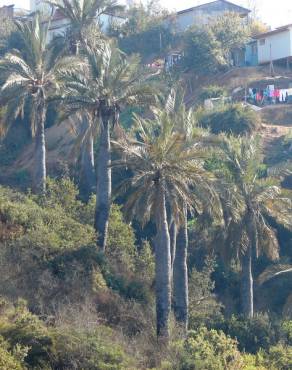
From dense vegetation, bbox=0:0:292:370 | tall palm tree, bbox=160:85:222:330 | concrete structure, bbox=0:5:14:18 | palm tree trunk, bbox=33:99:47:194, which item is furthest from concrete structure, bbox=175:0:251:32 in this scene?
tall palm tree, bbox=160:85:222:330

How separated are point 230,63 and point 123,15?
37.9 feet

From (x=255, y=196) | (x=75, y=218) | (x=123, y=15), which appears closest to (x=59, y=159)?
(x=75, y=218)

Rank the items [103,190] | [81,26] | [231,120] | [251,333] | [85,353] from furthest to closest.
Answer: [231,120]
[81,26]
[103,190]
[251,333]
[85,353]

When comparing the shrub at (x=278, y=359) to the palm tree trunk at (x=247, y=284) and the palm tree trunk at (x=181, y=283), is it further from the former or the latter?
the palm tree trunk at (x=247, y=284)

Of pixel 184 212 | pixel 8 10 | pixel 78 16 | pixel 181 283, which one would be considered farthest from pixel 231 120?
pixel 8 10

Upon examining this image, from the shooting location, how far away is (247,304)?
102 ft

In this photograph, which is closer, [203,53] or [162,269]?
[162,269]

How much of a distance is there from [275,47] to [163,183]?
3864 centimetres

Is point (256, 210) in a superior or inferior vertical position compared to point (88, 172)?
inferior

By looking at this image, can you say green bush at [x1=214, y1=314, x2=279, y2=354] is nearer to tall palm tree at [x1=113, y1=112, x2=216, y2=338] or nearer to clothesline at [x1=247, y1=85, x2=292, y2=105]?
tall palm tree at [x1=113, y1=112, x2=216, y2=338]

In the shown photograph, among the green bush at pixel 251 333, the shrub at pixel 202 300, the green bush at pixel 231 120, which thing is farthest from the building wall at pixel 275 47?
the green bush at pixel 251 333

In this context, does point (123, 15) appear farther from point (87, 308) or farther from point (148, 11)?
point (87, 308)

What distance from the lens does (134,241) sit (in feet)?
106

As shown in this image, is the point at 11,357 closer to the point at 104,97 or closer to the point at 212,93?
the point at 104,97
